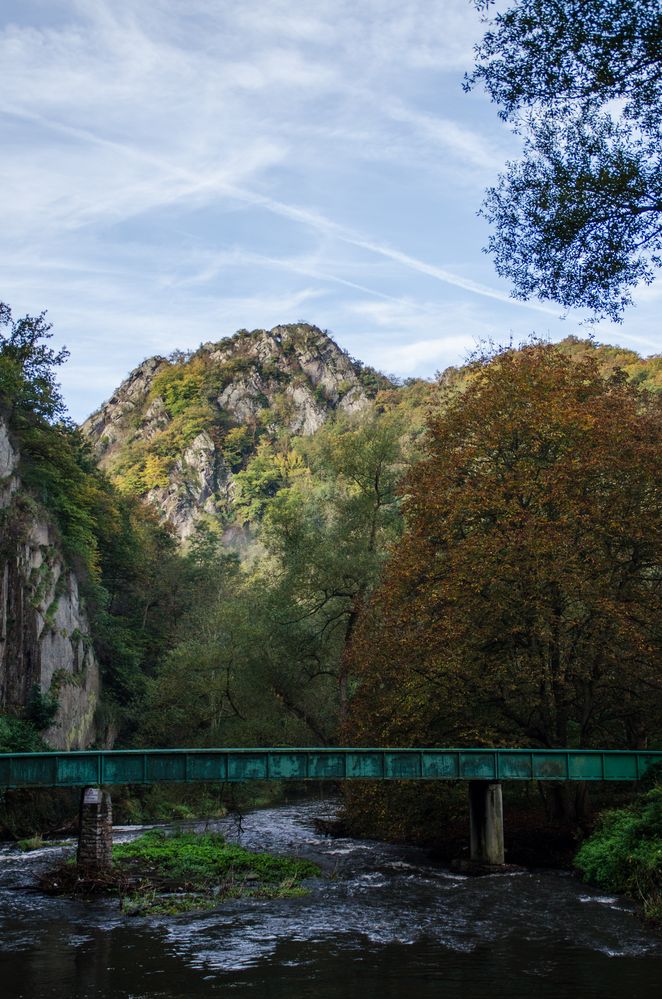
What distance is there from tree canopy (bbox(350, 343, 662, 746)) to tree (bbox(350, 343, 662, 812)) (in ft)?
0.17

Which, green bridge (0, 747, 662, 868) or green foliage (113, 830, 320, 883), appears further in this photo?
green bridge (0, 747, 662, 868)

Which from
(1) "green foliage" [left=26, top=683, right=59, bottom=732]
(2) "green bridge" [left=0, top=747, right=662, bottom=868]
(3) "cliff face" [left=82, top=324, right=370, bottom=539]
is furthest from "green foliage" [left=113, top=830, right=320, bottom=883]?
(3) "cliff face" [left=82, top=324, right=370, bottom=539]

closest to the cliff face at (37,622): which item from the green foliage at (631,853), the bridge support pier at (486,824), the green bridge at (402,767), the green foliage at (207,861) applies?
the green foliage at (207,861)

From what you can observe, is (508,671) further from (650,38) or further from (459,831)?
(650,38)

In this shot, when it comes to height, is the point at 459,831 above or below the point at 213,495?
below

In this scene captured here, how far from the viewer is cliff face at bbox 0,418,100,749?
39.6m

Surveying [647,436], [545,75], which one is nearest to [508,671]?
[647,436]

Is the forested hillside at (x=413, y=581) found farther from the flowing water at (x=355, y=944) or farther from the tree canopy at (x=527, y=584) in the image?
the flowing water at (x=355, y=944)

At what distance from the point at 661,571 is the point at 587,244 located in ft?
51.8

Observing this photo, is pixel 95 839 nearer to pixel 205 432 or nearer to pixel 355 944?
pixel 355 944

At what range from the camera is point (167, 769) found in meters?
25.8

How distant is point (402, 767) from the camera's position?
2661cm

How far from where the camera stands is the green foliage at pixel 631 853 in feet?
68.5

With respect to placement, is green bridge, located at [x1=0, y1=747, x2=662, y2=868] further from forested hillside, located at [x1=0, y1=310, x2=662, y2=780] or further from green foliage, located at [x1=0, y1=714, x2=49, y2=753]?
green foliage, located at [x1=0, y1=714, x2=49, y2=753]
